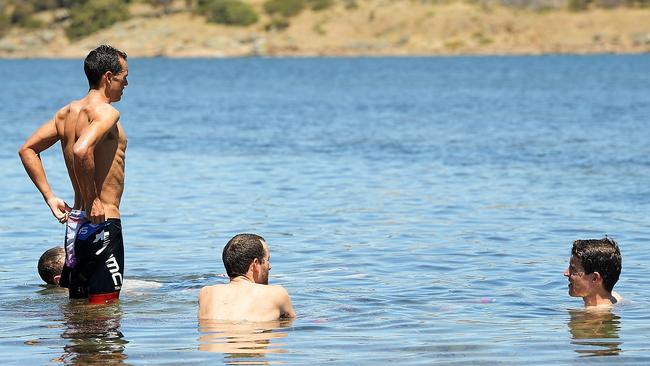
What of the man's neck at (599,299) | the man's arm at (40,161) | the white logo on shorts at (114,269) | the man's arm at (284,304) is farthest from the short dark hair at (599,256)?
the man's arm at (40,161)

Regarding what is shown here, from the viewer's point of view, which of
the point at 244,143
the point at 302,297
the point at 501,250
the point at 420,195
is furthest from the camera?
the point at 244,143

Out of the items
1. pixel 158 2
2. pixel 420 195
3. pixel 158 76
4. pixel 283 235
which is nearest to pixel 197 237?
pixel 283 235

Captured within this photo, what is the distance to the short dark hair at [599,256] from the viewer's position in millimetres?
9641

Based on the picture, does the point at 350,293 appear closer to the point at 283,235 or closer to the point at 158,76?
the point at 283,235

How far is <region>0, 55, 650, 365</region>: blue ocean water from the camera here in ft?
30.0

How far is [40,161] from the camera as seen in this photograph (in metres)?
9.30

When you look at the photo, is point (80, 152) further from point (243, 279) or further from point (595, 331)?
point (595, 331)

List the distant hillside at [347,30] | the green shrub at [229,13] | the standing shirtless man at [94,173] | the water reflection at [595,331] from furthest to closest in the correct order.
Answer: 1. the green shrub at [229,13]
2. the distant hillside at [347,30]
3. the water reflection at [595,331]
4. the standing shirtless man at [94,173]

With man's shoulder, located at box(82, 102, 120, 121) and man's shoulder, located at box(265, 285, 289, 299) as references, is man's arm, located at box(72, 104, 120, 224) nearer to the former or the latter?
man's shoulder, located at box(82, 102, 120, 121)

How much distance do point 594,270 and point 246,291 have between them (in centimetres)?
287

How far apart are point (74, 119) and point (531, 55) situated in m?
98.5

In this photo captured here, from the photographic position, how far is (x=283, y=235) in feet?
50.9

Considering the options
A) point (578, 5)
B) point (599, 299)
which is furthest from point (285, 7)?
point (599, 299)

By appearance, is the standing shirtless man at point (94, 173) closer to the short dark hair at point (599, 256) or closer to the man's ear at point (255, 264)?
the man's ear at point (255, 264)
